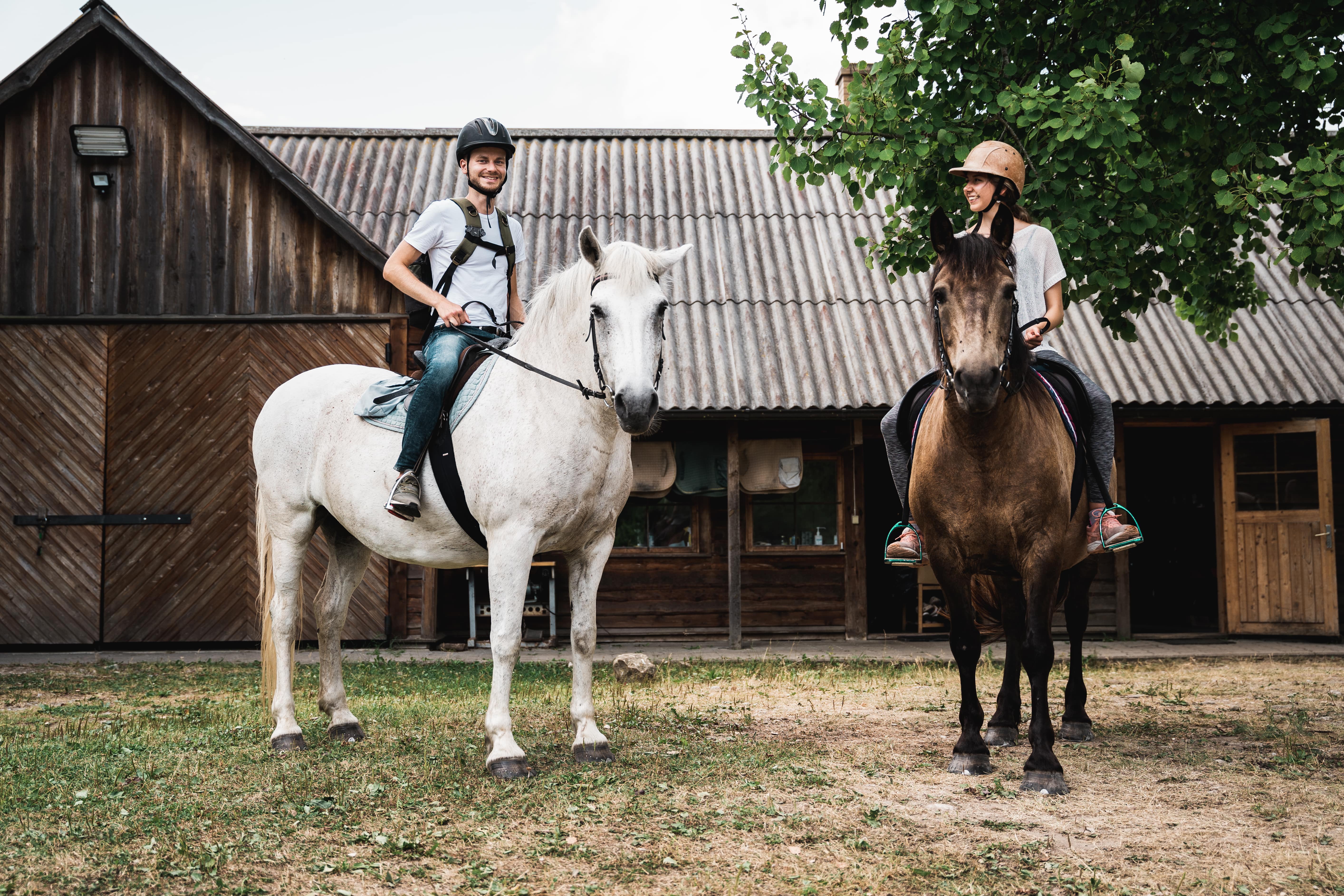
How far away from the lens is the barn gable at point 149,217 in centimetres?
1112

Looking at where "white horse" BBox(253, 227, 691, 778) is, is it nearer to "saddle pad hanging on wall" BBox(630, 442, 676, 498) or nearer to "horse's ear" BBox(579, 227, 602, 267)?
"horse's ear" BBox(579, 227, 602, 267)

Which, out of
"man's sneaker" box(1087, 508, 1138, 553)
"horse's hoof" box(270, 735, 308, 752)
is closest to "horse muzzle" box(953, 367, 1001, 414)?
"man's sneaker" box(1087, 508, 1138, 553)

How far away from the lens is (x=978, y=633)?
5027 millimetres

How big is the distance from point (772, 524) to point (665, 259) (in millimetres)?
8457

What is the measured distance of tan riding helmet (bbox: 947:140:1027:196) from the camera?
15.5 ft

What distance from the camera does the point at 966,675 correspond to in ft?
16.0

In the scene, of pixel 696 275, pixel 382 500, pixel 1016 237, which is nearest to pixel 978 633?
pixel 1016 237

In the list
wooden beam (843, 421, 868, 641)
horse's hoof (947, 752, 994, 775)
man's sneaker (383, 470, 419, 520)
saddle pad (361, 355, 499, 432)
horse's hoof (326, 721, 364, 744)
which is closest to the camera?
horse's hoof (947, 752, 994, 775)

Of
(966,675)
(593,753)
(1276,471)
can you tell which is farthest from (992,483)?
(1276,471)

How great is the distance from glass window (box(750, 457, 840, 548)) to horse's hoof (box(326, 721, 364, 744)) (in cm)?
768

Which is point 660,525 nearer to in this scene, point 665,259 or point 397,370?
point 397,370

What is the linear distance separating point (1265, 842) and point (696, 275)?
34.2ft

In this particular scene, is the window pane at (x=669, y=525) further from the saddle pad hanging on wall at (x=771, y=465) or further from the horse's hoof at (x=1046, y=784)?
the horse's hoof at (x=1046, y=784)

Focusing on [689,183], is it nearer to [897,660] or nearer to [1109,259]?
[897,660]
